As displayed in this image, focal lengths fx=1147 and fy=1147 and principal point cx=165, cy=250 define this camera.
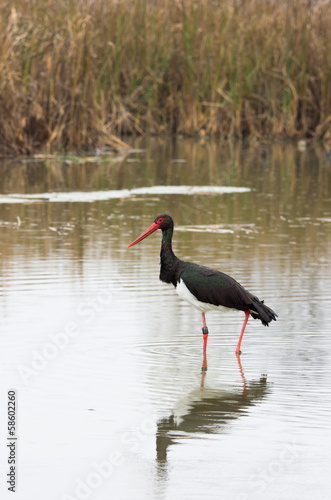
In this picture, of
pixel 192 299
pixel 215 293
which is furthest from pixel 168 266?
pixel 215 293

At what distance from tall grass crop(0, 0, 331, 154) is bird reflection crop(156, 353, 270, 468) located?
500 inches

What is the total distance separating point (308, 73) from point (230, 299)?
1480 cm

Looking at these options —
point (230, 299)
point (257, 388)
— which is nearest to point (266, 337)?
point (230, 299)

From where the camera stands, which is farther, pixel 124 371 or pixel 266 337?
pixel 266 337

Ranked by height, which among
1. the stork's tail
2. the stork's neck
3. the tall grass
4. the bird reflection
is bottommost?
the bird reflection

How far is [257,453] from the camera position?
4.54 metres

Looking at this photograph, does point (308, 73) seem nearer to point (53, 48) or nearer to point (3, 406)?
point (53, 48)

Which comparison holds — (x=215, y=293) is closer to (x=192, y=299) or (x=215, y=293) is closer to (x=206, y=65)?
(x=192, y=299)

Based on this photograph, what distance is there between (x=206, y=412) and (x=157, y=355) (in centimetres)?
104

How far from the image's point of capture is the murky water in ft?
14.3

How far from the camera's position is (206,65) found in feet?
68.1

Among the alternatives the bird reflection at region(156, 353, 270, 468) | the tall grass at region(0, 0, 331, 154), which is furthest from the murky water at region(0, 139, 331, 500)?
the tall grass at region(0, 0, 331, 154)

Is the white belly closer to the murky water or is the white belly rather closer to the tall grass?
the murky water

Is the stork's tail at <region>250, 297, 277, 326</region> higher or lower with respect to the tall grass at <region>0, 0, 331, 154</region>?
lower
